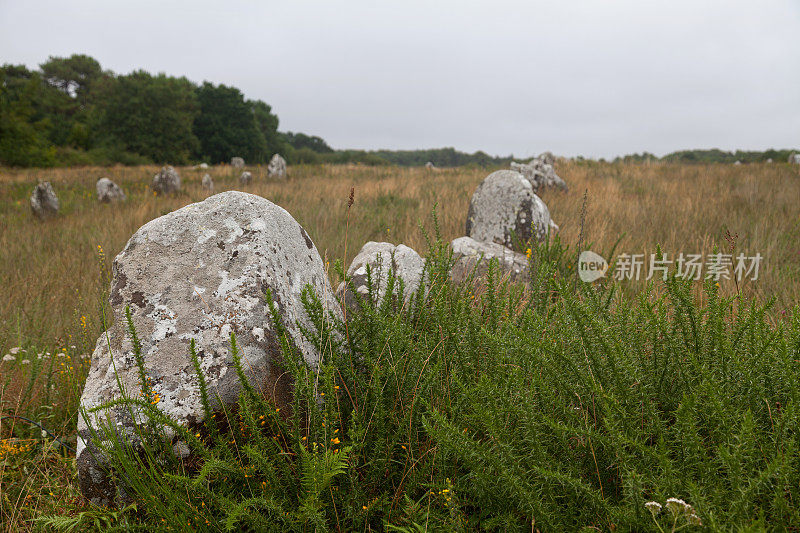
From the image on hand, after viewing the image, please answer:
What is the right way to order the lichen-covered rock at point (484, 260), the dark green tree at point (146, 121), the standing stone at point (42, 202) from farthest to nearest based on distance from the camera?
1. the dark green tree at point (146, 121)
2. the standing stone at point (42, 202)
3. the lichen-covered rock at point (484, 260)

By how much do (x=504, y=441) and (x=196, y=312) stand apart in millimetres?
1426

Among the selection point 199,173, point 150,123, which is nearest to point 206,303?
point 199,173

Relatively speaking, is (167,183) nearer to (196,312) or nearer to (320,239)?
(320,239)

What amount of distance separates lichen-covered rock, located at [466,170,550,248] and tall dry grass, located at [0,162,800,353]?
1.81ft

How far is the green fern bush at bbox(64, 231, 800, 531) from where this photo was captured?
132 cm

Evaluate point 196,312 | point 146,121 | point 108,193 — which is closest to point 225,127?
point 146,121

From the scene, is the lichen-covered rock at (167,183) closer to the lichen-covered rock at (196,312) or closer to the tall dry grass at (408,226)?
the tall dry grass at (408,226)

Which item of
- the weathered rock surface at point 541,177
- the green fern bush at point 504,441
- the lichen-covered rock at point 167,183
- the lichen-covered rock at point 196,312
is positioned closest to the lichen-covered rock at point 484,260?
the green fern bush at point 504,441

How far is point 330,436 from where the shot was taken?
1.74m

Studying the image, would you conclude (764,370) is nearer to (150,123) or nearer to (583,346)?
(583,346)

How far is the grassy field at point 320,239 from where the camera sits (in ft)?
8.42

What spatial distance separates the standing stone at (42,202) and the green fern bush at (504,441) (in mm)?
10846

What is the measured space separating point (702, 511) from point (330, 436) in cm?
122

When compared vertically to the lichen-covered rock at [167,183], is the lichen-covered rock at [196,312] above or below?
below
